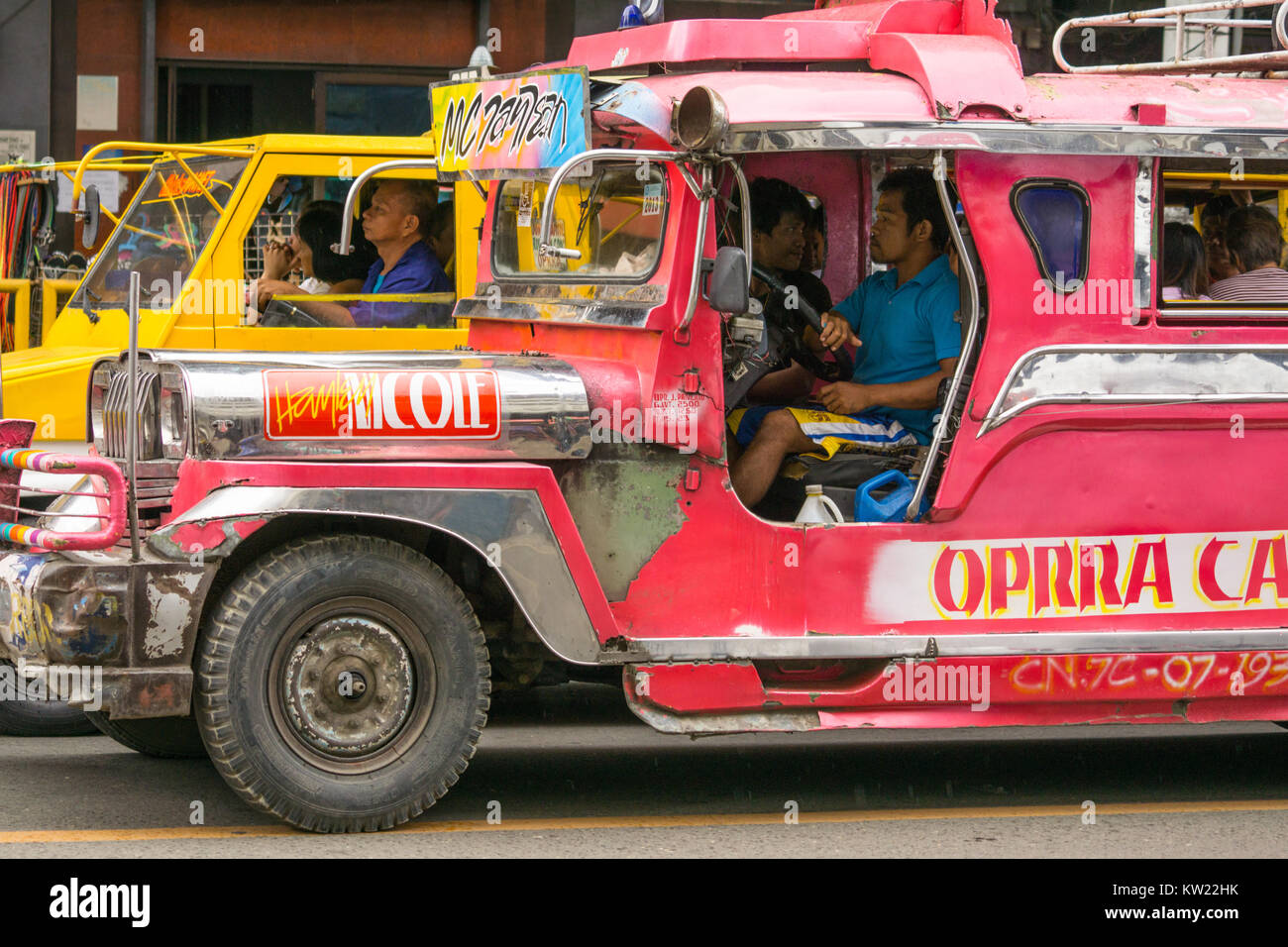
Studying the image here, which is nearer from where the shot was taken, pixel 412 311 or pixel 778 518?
pixel 778 518

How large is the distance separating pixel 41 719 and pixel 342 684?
2358mm

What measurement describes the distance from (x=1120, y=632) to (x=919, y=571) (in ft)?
2.28

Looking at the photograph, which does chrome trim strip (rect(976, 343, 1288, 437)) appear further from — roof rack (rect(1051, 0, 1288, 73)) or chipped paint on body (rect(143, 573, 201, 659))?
chipped paint on body (rect(143, 573, 201, 659))

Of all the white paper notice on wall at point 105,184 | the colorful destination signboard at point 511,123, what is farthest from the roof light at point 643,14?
the white paper notice on wall at point 105,184

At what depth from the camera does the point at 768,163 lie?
675 cm

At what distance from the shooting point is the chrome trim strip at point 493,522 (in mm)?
5090

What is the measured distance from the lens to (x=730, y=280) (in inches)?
209

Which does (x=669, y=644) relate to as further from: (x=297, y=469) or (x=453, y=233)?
(x=453, y=233)

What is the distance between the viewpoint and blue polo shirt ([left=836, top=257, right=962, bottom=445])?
19.9 ft

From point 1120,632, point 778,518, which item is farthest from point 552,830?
point 1120,632

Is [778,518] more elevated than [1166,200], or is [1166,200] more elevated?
[1166,200]

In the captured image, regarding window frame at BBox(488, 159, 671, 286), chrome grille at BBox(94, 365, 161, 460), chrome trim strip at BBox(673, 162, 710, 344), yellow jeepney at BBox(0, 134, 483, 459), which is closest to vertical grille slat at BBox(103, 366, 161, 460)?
chrome grille at BBox(94, 365, 161, 460)

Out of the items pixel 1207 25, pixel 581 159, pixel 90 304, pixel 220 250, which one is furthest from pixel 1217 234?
pixel 90 304

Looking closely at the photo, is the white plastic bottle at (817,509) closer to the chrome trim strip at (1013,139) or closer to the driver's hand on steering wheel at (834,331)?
the driver's hand on steering wheel at (834,331)
